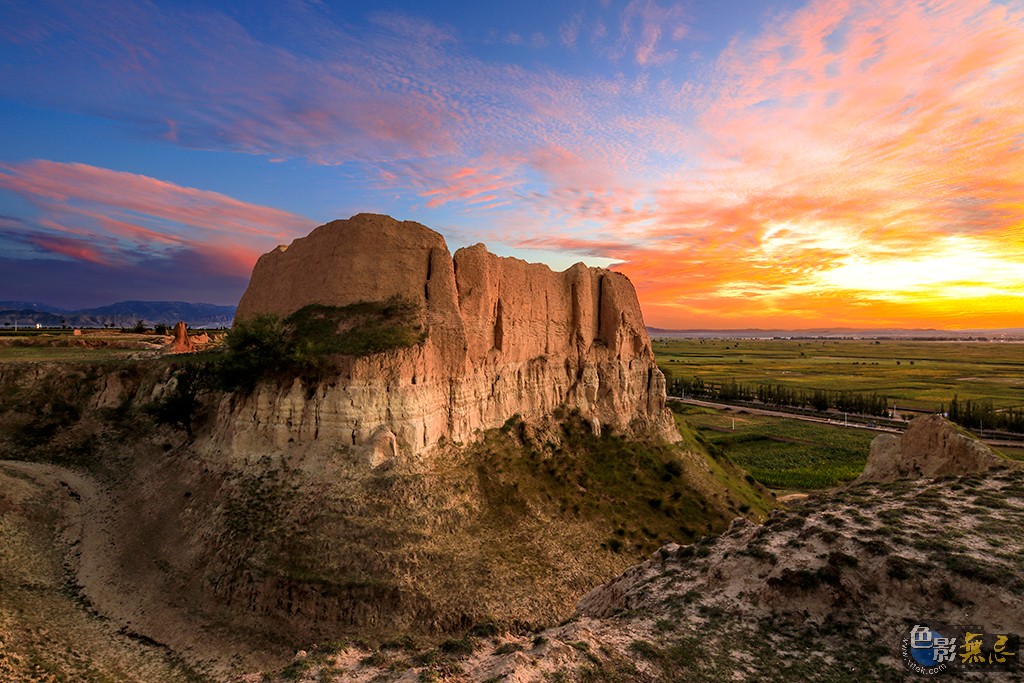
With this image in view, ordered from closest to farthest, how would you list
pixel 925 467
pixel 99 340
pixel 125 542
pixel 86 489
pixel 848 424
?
pixel 125 542 < pixel 86 489 < pixel 925 467 < pixel 99 340 < pixel 848 424

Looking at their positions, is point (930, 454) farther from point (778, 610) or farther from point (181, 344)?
point (181, 344)

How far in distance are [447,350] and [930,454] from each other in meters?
29.6

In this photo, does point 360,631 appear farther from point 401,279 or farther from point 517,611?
point 401,279

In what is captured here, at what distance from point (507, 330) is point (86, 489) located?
25.3m

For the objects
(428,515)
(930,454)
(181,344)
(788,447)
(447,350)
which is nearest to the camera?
(428,515)

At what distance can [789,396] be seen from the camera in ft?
373

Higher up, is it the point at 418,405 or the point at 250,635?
the point at 418,405

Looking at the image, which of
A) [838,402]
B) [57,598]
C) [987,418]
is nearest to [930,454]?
[57,598]

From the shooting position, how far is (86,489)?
2602cm

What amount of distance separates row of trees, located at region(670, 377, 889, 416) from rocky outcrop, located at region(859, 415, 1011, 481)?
85.2m

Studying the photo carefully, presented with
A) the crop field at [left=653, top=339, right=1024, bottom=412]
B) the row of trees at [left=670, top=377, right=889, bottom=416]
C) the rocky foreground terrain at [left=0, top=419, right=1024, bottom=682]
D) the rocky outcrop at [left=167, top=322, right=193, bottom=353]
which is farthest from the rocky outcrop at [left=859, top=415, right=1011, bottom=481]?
the row of trees at [left=670, top=377, right=889, bottom=416]

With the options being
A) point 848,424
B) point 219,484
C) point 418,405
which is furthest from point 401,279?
point 848,424

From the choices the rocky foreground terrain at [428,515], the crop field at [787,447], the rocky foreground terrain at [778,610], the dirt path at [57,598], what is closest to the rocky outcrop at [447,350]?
the rocky foreground terrain at [428,515]

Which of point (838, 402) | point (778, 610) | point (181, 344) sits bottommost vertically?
point (838, 402)
